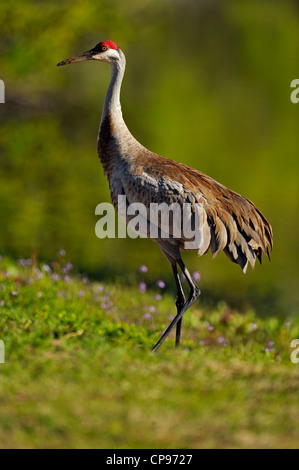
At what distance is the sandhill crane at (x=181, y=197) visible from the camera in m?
5.82

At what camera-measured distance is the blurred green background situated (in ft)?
34.1

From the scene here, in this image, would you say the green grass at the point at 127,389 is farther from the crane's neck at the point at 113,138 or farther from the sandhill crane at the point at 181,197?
the crane's neck at the point at 113,138

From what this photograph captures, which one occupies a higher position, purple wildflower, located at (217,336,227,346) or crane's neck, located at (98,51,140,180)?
crane's neck, located at (98,51,140,180)

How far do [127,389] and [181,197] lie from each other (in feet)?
6.11

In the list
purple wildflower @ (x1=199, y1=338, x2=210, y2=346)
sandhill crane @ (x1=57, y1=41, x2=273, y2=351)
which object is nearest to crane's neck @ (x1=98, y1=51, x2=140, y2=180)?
sandhill crane @ (x1=57, y1=41, x2=273, y2=351)

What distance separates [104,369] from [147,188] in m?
1.65

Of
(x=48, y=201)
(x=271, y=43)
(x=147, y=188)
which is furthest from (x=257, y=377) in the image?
(x=271, y=43)

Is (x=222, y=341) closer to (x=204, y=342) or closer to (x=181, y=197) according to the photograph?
(x=204, y=342)

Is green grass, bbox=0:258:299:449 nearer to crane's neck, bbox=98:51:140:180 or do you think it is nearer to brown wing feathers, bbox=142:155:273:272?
brown wing feathers, bbox=142:155:273:272

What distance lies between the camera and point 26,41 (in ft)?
57.5

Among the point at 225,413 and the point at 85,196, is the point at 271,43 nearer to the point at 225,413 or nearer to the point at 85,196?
the point at 85,196

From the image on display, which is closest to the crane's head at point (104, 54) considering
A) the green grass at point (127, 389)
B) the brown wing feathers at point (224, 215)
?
the brown wing feathers at point (224, 215)

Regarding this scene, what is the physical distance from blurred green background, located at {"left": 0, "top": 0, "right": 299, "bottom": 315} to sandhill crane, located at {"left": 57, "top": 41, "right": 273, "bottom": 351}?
10.2 ft

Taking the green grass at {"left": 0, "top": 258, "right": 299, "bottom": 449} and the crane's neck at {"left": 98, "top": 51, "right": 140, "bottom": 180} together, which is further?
the crane's neck at {"left": 98, "top": 51, "right": 140, "bottom": 180}
